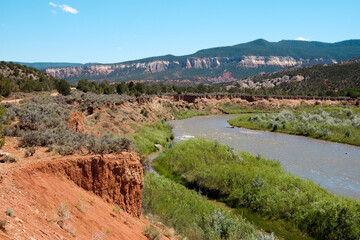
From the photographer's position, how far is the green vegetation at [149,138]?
3784 cm

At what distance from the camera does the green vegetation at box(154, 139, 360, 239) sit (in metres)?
16.8

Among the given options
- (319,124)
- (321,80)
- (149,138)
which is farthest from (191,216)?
(321,80)

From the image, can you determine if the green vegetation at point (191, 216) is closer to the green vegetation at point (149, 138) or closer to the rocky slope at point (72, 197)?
the rocky slope at point (72, 197)

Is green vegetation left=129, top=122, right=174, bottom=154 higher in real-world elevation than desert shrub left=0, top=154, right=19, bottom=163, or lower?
lower

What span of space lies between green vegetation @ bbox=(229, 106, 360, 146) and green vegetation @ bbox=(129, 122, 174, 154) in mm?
21836

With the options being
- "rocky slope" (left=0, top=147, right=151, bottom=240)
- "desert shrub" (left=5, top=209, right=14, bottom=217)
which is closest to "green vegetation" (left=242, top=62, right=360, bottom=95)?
"rocky slope" (left=0, top=147, right=151, bottom=240)

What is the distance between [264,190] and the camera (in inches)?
838

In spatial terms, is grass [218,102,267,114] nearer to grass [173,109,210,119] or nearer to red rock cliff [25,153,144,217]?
grass [173,109,210,119]

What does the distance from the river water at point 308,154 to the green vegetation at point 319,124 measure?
2.84 meters

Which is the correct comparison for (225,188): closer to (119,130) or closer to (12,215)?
(12,215)

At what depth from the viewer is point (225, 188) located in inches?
903

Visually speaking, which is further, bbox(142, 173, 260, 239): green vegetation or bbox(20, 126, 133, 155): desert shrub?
bbox(142, 173, 260, 239): green vegetation

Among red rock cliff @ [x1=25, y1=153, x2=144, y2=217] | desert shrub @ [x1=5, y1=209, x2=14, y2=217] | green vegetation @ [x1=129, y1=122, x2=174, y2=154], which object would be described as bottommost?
green vegetation @ [x1=129, y1=122, x2=174, y2=154]

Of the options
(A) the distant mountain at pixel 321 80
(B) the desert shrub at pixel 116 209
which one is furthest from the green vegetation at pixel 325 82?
(B) the desert shrub at pixel 116 209
